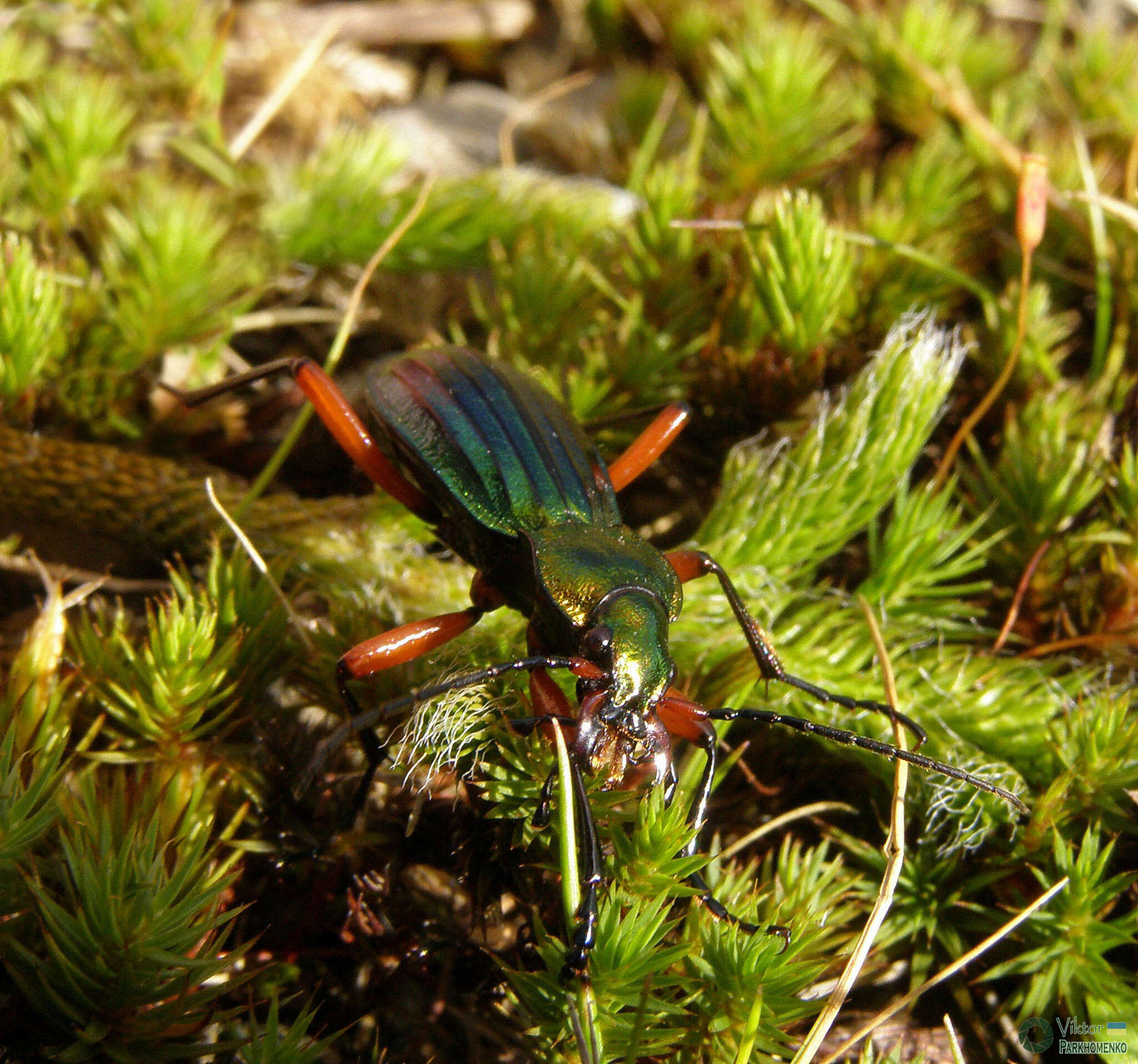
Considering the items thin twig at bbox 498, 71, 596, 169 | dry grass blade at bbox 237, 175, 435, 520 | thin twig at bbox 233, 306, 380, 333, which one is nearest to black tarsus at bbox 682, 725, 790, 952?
dry grass blade at bbox 237, 175, 435, 520

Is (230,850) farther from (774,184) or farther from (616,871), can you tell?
(774,184)

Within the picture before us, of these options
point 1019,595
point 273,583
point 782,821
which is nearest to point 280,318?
point 273,583

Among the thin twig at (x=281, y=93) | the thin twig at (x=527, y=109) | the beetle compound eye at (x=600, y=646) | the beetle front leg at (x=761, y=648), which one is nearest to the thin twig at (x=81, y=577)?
the beetle compound eye at (x=600, y=646)

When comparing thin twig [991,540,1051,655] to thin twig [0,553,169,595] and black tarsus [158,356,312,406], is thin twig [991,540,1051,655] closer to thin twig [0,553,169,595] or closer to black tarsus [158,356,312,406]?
black tarsus [158,356,312,406]

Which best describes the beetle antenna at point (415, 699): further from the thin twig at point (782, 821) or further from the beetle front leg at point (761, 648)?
the thin twig at point (782, 821)

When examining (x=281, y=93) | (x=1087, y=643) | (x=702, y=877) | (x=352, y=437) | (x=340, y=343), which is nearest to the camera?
(x=702, y=877)

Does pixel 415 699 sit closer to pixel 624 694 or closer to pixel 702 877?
pixel 624 694
